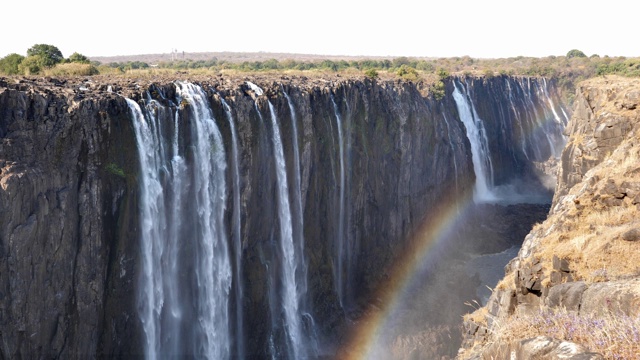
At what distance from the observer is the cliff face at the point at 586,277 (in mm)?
9516

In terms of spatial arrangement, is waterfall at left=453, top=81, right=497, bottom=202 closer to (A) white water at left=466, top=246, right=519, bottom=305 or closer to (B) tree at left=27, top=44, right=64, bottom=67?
(A) white water at left=466, top=246, right=519, bottom=305

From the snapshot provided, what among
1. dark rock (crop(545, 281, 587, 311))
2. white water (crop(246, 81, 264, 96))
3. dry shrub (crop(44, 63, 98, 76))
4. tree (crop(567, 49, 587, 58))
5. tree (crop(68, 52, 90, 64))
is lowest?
dark rock (crop(545, 281, 587, 311))

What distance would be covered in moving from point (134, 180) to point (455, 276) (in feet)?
99.4

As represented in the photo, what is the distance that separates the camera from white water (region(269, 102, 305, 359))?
33.9m

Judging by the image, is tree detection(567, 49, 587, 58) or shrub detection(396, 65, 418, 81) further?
tree detection(567, 49, 587, 58)

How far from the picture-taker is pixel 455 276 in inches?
1816

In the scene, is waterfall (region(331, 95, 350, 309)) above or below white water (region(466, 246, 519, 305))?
above

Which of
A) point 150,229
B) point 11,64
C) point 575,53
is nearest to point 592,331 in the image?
point 150,229

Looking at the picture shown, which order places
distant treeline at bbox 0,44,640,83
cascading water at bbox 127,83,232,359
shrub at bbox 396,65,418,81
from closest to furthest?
cascading water at bbox 127,83,232,359
distant treeline at bbox 0,44,640,83
shrub at bbox 396,65,418,81

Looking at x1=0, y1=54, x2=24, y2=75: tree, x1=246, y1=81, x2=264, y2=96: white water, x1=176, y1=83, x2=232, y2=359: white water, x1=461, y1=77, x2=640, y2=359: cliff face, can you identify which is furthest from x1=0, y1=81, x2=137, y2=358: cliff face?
x1=0, y1=54, x2=24, y2=75: tree

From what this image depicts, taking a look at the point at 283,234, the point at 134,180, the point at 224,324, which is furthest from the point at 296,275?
the point at 134,180

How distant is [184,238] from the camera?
28781 millimetres

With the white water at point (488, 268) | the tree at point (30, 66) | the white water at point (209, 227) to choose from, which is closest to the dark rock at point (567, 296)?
the white water at point (209, 227)

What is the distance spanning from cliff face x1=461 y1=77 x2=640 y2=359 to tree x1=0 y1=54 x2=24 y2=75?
33658 mm
